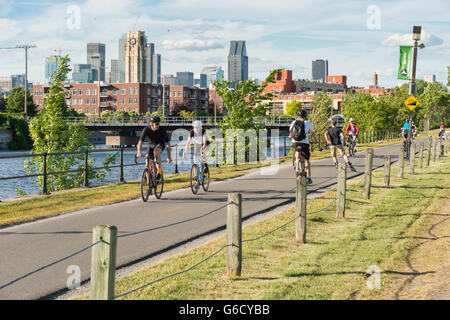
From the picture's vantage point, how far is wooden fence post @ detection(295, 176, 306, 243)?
8453 mm

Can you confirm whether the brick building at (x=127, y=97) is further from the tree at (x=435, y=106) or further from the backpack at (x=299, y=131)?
the backpack at (x=299, y=131)

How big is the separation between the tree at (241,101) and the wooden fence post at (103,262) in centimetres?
2332

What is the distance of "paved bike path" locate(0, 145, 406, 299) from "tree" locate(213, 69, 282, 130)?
11.6 metres

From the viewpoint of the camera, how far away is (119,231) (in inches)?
373

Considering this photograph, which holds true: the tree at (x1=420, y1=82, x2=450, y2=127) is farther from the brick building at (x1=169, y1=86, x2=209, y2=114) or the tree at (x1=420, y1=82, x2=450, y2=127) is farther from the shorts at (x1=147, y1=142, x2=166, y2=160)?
the shorts at (x1=147, y1=142, x2=166, y2=160)

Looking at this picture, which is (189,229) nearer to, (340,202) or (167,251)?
(167,251)

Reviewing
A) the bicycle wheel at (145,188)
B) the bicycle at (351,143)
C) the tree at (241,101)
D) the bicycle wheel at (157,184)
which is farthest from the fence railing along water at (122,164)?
the bicycle at (351,143)

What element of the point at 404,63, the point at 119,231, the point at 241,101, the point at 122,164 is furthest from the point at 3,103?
the point at 119,231

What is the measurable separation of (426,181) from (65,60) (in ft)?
52.6

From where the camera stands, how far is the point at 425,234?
9.72 m

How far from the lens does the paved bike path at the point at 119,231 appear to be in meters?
6.82

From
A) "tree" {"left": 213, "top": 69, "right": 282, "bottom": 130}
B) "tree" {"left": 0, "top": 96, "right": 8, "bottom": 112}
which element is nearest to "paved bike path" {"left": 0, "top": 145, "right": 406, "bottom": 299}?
"tree" {"left": 213, "top": 69, "right": 282, "bottom": 130}
